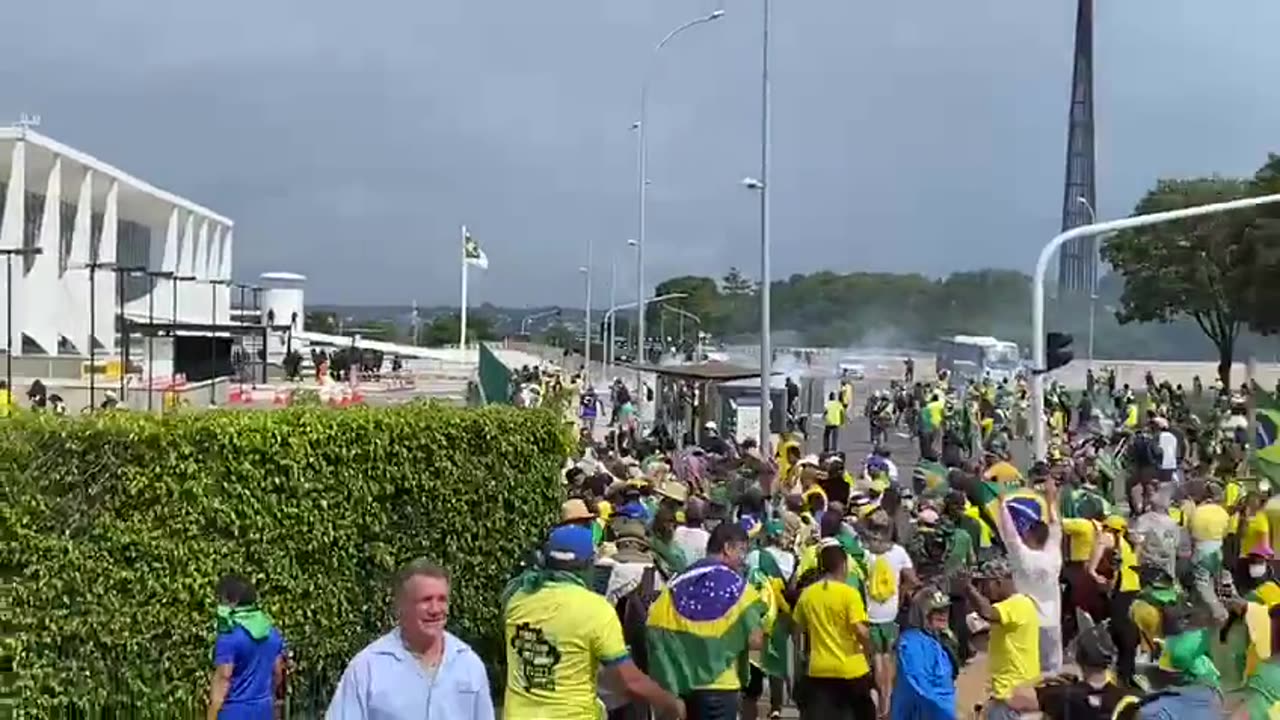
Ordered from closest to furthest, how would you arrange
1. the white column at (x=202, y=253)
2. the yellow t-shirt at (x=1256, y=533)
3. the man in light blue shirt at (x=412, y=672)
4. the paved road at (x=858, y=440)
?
1. the man in light blue shirt at (x=412, y=672)
2. the yellow t-shirt at (x=1256, y=533)
3. the paved road at (x=858, y=440)
4. the white column at (x=202, y=253)

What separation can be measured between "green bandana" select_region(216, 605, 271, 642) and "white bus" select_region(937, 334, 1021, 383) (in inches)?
1642

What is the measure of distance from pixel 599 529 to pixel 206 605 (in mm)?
2599

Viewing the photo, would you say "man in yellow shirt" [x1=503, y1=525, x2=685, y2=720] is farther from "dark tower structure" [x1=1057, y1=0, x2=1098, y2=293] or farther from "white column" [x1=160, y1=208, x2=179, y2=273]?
"white column" [x1=160, y1=208, x2=179, y2=273]

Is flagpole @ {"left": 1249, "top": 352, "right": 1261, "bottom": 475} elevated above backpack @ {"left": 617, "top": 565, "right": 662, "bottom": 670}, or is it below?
above

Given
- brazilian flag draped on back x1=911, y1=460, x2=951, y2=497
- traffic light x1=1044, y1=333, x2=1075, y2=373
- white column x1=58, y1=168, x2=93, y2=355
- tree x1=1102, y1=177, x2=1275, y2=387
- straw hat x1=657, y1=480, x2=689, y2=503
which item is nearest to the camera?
straw hat x1=657, y1=480, x2=689, y2=503

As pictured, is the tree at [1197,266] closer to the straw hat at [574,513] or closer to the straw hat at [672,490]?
the straw hat at [672,490]

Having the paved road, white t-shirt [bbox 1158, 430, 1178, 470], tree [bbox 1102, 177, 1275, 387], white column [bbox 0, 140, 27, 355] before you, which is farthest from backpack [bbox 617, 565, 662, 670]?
white column [bbox 0, 140, 27, 355]

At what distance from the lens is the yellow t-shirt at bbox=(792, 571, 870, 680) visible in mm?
8141

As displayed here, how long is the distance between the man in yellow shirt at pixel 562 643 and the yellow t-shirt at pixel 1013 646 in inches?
90.4

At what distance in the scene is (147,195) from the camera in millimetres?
92250

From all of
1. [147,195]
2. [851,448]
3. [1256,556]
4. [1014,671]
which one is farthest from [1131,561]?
[147,195]

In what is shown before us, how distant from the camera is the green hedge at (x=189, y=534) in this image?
8.75m

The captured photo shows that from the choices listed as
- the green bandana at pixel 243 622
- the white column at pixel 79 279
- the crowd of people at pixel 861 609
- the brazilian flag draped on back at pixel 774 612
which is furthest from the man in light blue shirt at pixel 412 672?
the white column at pixel 79 279

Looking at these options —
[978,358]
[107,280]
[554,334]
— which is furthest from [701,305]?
[978,358]
